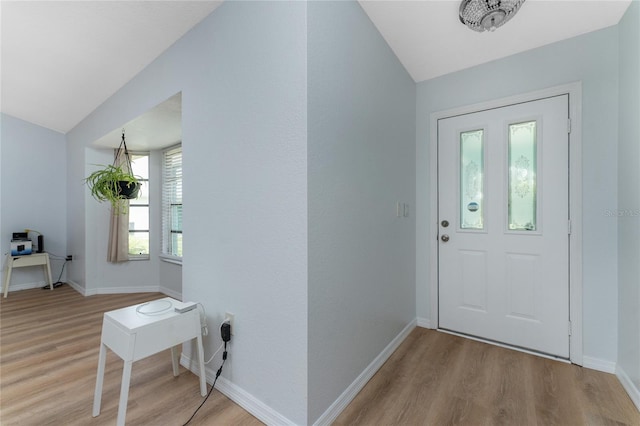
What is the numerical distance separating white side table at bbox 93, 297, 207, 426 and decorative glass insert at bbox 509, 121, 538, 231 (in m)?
2.50

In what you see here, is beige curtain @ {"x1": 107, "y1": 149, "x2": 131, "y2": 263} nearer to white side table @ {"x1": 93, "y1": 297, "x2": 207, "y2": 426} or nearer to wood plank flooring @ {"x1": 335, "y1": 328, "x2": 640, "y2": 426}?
white side table @ {"x1": 93, "y1": 297, "x2": 207, "y2": 426}

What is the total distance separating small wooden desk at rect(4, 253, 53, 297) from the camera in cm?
395

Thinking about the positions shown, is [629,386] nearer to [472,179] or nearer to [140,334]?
[472,179]

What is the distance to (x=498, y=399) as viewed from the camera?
66.4 inches

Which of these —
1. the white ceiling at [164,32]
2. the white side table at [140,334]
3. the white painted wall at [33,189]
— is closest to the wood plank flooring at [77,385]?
the white side table at [140,334]

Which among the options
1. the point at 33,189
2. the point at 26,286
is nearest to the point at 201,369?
the point at 26,286

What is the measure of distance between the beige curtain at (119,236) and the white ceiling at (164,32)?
1584 millimetres

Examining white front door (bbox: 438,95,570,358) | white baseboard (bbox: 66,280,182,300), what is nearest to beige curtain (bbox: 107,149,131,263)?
white baseboard (bbox: 66,280,182,300)

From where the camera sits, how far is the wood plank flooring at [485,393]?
5.04ft

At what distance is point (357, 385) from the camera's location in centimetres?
175

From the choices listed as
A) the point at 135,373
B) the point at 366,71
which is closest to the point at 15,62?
the point at 135,373

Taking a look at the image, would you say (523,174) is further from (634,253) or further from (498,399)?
(498,399)

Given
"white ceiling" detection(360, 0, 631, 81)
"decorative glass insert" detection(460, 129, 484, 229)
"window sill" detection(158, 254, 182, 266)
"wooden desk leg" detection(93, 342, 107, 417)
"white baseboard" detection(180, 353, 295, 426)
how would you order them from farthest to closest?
"window sill" detection(158, 254, 182, 266)
"decorative glass insert" detection(460, 129, 484, 229)
"white ceiling" detection(360, 0, 631, 81)
"wooden desk leg" detection(93, 342, 107, 417)
"white baseboard" detection(180, 353, 295, 426)

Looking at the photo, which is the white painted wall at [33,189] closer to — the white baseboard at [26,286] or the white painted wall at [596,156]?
the white baseboard at [26,286]
